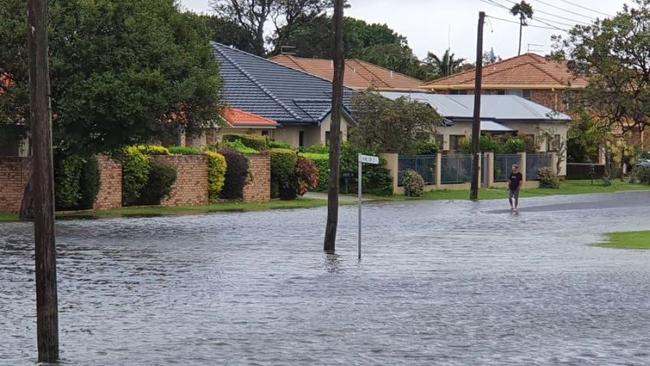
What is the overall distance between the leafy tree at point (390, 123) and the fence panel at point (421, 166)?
1.87ft

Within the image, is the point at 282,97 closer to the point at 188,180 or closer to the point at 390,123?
the point at 390,123

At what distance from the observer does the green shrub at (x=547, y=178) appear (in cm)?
6900

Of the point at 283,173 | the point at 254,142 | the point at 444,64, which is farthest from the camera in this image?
the point at 444,64

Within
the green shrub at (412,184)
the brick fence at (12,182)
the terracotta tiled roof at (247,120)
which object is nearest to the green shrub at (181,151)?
the brick fence at (12,182)

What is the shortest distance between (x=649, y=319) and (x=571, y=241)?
50.2 feet

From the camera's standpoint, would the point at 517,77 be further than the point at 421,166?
Yes

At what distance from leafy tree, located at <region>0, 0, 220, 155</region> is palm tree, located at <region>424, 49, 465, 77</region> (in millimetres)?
85421

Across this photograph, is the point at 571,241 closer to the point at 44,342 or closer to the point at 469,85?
the point at 44,342

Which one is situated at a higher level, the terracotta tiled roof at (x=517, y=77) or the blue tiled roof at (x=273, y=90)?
the terracotta tiled roof at (x=517, y=77)

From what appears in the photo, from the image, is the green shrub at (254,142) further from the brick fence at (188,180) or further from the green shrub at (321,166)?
the brick fence at (188,180)

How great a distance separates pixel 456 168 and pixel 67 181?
95.1ft

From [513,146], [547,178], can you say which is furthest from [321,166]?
[547,178]

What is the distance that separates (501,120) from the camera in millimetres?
77875

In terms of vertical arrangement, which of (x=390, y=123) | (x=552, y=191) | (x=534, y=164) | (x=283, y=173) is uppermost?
(x=390, y=123)
